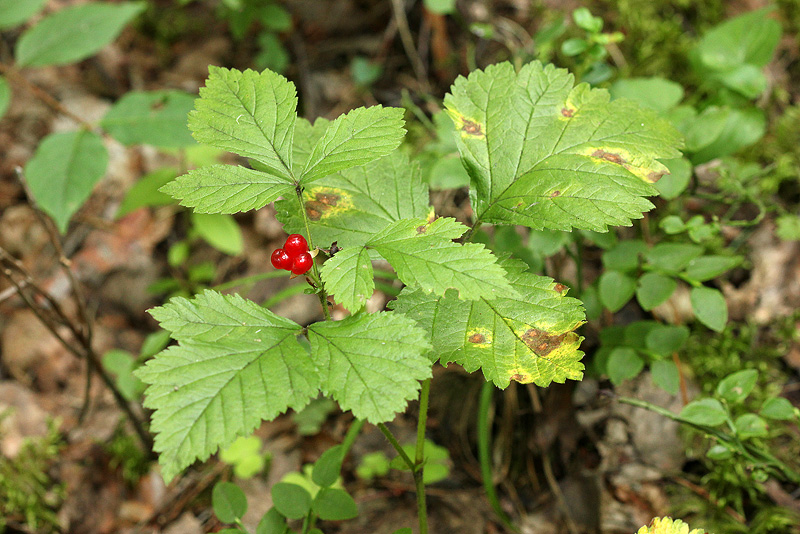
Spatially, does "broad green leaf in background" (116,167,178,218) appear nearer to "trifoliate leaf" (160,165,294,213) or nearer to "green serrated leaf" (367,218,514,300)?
"trifoliate leaf" (160,165,294,213)

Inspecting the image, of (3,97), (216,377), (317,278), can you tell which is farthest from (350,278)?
(3,97)

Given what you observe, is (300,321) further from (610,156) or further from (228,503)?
(610,156)

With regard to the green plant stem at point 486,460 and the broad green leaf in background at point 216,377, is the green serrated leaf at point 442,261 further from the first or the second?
the green plant stem at point 486,460

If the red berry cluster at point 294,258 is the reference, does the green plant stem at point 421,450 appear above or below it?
below

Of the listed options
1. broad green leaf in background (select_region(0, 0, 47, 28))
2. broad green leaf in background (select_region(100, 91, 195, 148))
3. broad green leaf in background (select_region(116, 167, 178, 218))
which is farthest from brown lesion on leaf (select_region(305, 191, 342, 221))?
broad green leaf in background (select_region(0, 0, 47, 28))

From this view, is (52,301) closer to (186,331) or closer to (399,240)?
(186,331)

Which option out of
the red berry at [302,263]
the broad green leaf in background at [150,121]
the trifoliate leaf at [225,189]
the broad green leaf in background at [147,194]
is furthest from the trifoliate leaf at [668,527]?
the broad green leaf in background at [147,194]
